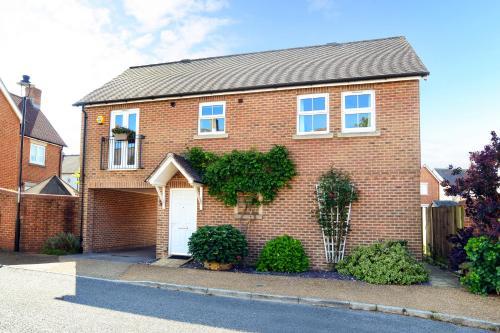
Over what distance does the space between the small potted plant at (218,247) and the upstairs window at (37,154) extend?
1657cm

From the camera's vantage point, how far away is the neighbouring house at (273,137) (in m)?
11.1

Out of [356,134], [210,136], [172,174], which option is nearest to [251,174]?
[210,136]

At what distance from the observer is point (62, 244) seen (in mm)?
14023

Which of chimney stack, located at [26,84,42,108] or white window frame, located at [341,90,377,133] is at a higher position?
chimney stack, located at [26,84,42,108]

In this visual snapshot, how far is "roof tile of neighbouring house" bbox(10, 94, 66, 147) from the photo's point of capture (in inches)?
936

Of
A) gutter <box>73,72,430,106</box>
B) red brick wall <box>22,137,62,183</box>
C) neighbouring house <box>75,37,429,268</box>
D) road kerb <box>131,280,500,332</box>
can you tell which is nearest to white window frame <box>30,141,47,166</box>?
red brick wall <box>22,137,62,183</box>

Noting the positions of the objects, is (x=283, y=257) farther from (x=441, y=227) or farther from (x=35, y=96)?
(x=35, y=96)

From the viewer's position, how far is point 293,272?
11.0 metres

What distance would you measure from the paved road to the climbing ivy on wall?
13.8 feet

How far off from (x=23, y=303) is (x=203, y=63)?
40.3 ft

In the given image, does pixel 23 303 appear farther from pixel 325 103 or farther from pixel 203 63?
pixel 203 63

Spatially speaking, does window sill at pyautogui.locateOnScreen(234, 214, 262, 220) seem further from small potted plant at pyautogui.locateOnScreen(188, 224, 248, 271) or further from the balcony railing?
the balcony railing

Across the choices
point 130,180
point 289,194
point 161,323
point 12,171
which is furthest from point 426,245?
point 12,171

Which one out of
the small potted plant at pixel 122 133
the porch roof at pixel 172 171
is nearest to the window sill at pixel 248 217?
the porch roof at pixel 172 171
